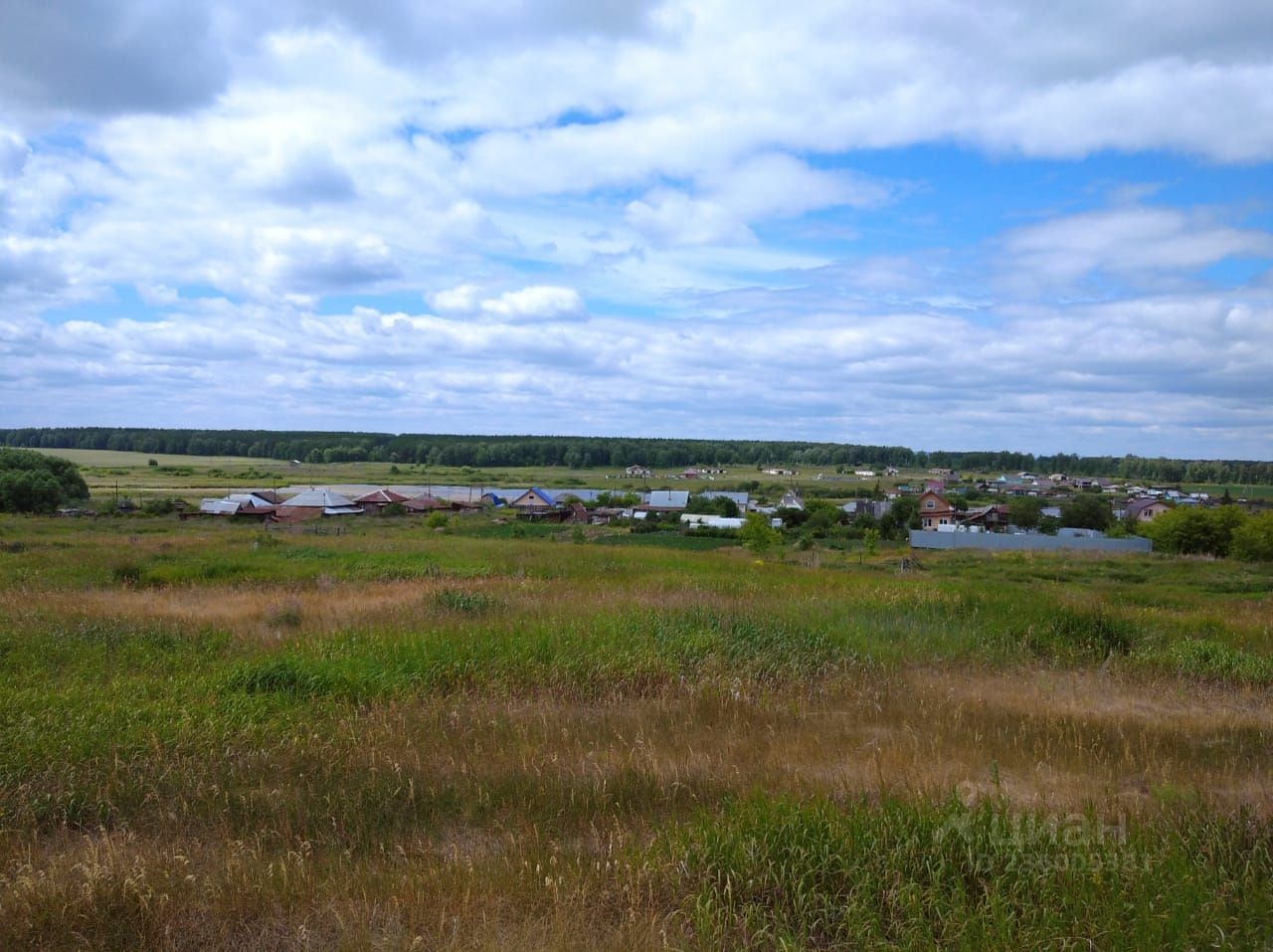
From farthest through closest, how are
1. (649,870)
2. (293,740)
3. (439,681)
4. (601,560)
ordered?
(601,560), (439,681), (293,740), (649,870)

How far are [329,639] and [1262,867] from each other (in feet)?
28.0

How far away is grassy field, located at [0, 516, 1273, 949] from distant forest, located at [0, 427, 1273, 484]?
489 ft

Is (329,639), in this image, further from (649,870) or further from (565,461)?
(565,461)

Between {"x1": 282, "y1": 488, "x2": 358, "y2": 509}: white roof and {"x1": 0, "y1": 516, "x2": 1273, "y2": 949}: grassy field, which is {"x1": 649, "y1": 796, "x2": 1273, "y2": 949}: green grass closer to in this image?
{"x1": 0, "y1": 516, "x2": 1273, "y2": 949}: grassy field

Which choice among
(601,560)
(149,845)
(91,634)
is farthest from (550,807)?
(601,560)

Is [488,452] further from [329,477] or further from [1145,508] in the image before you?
[1145,508]

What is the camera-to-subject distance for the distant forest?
158000 millimetres

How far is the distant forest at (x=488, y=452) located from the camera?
518 ft

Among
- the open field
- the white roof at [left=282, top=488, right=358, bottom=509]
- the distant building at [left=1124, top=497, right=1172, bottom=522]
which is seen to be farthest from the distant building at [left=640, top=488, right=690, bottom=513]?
the distant building at [left=1124, top=497, right=1172, bottom=522]

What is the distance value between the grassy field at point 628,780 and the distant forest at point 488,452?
14896 centimetres

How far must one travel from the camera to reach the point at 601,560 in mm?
20312

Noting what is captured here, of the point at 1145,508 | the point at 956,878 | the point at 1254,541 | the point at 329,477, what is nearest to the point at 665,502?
the point at 1254,541

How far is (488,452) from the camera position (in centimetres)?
16312

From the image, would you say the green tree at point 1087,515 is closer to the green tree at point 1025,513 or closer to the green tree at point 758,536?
the green tree at point 1025,513
